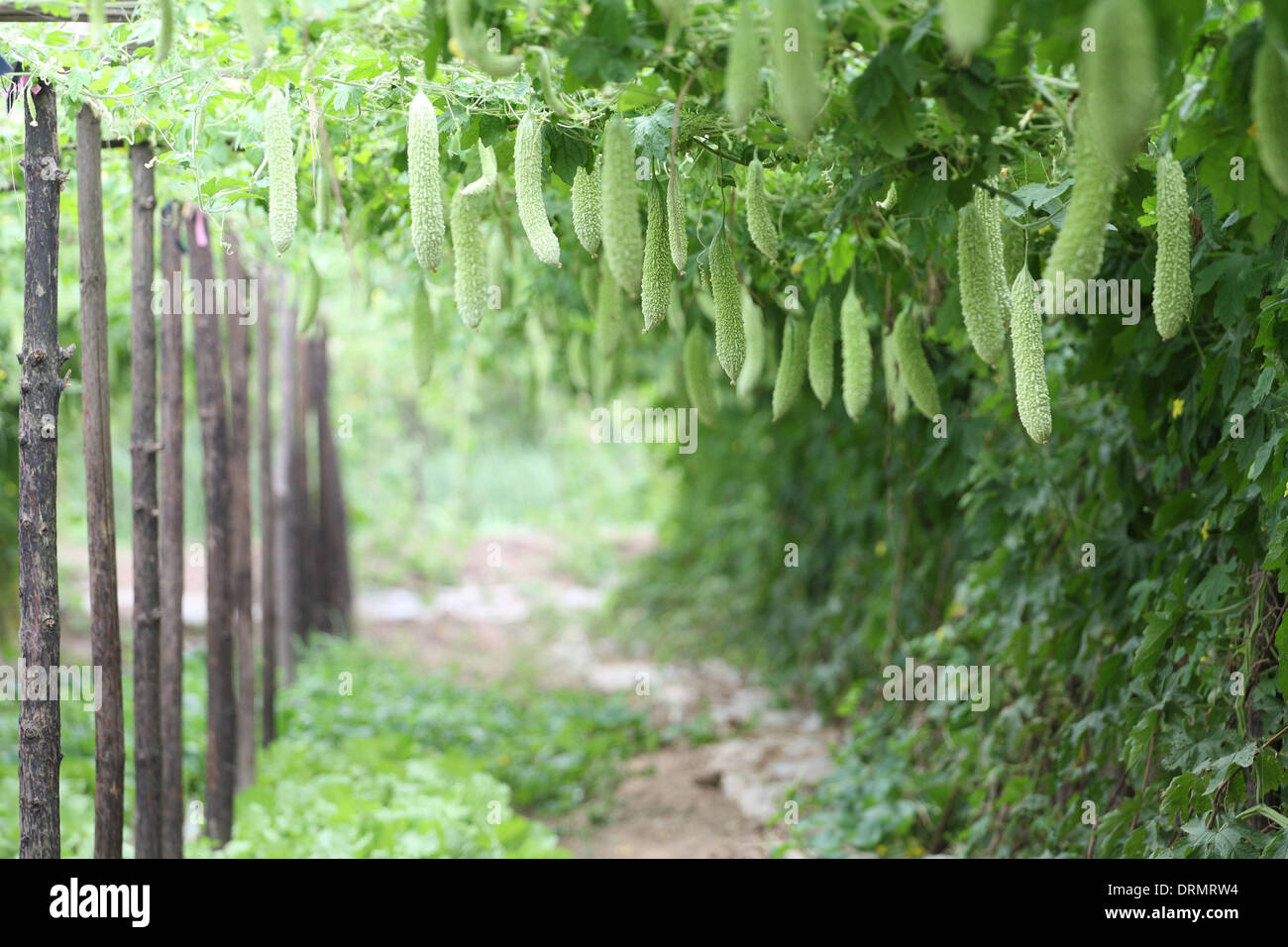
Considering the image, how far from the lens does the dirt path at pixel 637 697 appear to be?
20.4ft

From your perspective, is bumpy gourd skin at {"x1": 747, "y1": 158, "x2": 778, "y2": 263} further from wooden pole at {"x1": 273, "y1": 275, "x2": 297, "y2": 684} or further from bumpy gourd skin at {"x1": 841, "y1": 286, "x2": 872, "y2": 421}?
wooden pole at {"x1": 273, "y1": 275, "x2": 297, "y2": 684}

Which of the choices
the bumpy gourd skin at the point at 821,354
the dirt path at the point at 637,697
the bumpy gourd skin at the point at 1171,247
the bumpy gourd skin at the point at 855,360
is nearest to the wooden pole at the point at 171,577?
the dirt path at the point at 637,697

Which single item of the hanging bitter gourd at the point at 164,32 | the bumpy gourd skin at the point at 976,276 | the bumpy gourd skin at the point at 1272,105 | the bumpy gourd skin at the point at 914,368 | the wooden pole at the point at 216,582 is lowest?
the wooden pole at the point at 216,582

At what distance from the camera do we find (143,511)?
4.05 meters

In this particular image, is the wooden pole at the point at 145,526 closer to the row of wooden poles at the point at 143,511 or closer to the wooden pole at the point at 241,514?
the row of wooden poles at the point at 143,511

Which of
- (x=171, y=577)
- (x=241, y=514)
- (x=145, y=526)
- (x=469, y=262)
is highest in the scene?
(x=469, y=262)

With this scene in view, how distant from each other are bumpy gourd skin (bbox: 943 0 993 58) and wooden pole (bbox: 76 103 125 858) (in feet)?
8.55

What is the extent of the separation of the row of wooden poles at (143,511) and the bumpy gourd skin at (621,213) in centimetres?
166

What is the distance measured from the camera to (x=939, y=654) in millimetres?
5676

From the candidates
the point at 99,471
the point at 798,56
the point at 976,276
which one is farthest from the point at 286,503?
the point at 798,56

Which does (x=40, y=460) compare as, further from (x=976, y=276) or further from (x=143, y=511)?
(x=976, y=276)

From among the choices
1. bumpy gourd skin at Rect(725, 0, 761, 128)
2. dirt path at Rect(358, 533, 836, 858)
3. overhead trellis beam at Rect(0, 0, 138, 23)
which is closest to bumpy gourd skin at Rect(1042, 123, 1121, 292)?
bumpy gourd skin at Rect(725, 0, 761, 128)

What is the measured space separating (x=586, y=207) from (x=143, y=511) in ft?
7.51
